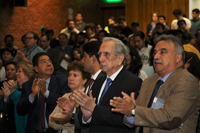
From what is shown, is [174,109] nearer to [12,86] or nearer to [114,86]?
[114,86]

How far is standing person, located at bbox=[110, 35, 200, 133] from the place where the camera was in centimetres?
195

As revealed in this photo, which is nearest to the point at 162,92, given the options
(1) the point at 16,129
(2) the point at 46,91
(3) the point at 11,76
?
(2) the point at 46,91

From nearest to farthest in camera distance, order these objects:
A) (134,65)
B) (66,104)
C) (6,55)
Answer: (66,104)
(134,65)
(6,55)

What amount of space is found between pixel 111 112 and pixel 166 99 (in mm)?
495

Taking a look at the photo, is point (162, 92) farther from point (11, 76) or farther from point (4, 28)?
point (4, 28)

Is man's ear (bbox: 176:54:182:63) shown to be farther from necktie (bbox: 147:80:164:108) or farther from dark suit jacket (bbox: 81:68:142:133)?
dark suit jacket (bbox: 81:68:142:133)

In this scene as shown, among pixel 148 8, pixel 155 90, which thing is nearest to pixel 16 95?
pixel 155 90

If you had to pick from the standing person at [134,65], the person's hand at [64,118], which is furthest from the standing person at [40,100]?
the standing person at [134,65]

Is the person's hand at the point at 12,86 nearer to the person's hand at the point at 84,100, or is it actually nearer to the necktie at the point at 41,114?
the necktie at the point at 41,114

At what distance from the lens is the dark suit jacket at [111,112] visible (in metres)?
2.33

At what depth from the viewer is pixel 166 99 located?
2035 millimetres

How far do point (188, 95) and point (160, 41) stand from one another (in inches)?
20.3

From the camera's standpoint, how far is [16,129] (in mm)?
4340

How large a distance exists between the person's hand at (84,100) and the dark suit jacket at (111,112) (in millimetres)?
46
